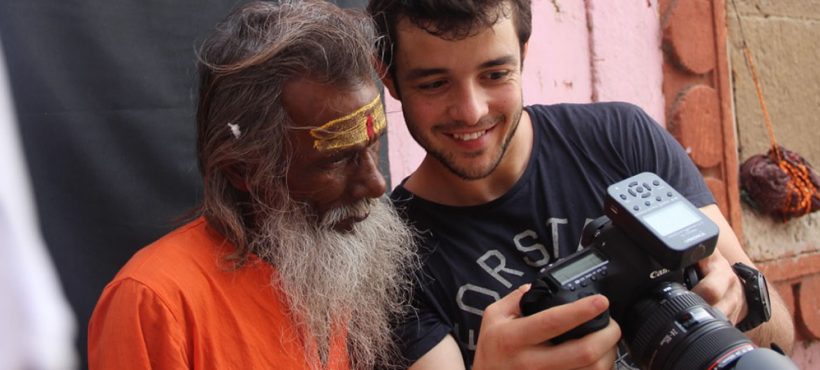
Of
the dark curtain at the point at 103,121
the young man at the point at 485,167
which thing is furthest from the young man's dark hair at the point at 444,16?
the dark curtain at the point at 103,121

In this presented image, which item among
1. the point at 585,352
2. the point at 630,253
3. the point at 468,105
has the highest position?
the point at 468,105

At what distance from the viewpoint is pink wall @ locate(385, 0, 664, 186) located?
282 cm

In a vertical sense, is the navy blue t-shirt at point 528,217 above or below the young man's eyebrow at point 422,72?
below

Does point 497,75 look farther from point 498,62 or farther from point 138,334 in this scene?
point 138,334

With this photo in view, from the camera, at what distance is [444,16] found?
1.62 m

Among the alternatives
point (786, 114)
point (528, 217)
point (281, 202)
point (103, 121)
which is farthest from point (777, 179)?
point (103, 121)

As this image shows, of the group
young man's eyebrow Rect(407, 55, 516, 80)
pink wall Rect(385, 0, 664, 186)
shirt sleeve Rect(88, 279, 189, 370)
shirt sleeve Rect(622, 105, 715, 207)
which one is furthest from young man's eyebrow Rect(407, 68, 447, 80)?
pink wall Rect(385, 0, 664, 186)

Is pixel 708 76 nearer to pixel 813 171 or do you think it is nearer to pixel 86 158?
pixel 813 171

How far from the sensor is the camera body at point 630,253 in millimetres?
1252

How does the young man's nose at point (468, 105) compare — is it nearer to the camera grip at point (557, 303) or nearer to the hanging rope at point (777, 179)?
the camera grip at point (557, 303)

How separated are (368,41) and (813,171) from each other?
8.22 ft

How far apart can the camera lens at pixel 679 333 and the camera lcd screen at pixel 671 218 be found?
4.2 inches

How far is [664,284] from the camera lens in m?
1.32

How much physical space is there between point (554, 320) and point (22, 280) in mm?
1019
